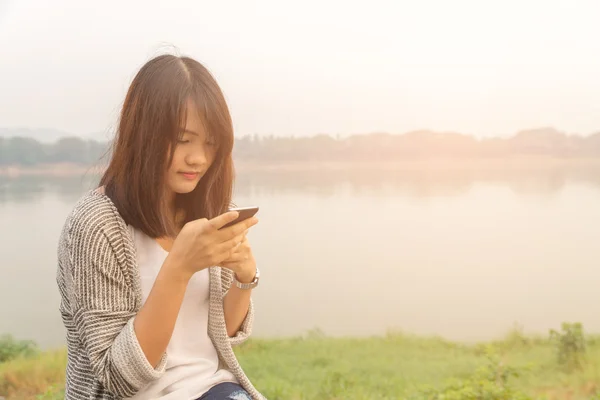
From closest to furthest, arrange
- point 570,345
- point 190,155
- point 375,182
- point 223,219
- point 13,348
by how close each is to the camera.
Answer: point 223,219 → point 190,155 → point 570,345 → point 13,348 → point 375,182

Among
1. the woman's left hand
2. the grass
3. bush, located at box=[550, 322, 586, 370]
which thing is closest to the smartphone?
the woman's left hand

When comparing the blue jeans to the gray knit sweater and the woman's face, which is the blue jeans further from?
the woman's face

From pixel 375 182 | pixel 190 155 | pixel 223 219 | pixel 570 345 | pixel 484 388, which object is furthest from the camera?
pixel 375 182

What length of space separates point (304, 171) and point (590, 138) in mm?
1141

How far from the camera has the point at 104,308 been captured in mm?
1005

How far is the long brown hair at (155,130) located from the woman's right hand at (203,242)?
0.13 m

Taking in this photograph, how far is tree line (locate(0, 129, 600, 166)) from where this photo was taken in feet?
8.23

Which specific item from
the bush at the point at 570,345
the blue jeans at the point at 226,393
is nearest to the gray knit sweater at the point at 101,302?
the blue jeans at the point at 226,393

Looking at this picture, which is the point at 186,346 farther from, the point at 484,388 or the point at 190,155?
the point at 484,388

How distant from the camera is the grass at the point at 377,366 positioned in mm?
2285

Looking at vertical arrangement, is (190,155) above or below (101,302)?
above

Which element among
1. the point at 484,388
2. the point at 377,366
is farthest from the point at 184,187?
the point at 377,366

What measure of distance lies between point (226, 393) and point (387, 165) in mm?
1658

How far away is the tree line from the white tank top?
1520 mm
